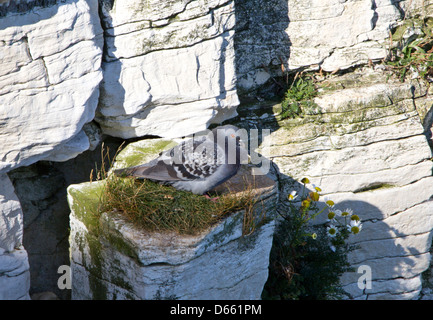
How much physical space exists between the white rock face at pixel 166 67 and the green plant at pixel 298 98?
0.75 metres

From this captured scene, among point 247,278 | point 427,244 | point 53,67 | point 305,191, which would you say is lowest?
point 427,244

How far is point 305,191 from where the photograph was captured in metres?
5.27

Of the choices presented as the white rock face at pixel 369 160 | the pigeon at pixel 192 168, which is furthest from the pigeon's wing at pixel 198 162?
the white rock face at pixel 369 160

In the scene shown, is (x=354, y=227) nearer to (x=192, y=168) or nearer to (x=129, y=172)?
(x=192, y=168)

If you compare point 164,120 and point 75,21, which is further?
point 164,120

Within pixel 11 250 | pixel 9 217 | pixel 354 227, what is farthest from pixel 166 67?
pixel 354 227

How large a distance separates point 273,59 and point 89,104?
7.81 ft

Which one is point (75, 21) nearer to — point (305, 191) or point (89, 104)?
point (89, 104)

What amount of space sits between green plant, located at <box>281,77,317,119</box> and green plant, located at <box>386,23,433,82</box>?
108 cm

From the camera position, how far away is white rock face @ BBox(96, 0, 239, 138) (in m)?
4.23

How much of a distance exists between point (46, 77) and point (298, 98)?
2.88 metres

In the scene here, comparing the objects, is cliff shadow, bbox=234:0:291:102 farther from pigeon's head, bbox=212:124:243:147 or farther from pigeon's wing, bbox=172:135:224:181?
pigeon's wing, bbox=172:135:224:181

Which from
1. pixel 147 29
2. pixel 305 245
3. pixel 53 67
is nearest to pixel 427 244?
pixel 305 245

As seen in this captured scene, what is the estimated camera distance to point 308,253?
5.20m
